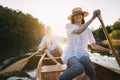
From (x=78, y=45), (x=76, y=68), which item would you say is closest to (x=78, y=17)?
(x=78, y=45)

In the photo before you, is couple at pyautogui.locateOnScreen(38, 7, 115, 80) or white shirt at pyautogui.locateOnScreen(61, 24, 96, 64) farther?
white shirt at pyautogui.locateOnScreen(61, 24, 96, 64)

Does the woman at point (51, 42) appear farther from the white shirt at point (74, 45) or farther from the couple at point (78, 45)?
the white shirt at point (74, 45)

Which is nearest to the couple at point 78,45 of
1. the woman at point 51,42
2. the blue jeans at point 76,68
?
the blue jeans at point 76,68

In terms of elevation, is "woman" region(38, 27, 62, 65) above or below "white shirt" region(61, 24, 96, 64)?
above

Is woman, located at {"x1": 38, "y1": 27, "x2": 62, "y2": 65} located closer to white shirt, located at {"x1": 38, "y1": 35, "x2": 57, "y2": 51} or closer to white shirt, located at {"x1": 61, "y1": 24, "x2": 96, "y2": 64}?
white shirt, located at {"x1": 38, "y1": 35, "x2": 57, "y2": 51}

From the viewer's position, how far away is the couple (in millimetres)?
2602

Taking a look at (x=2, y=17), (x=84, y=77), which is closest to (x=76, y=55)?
(x=84, y=77)

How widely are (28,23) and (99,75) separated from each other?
5243 cm

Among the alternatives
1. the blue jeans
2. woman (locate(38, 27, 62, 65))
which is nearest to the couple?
the blue jeans

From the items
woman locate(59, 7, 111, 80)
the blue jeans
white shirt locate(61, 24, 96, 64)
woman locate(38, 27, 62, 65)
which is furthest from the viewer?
woman locate(38, 27, 62, 65)

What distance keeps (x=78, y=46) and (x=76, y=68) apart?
0.49 metres

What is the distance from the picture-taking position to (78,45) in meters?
2.87

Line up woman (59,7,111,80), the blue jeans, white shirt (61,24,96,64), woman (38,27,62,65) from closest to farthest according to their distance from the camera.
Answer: the blue jeans
woman (59,7,111,80)
white shirt (61,24,96,64)
woman (38,27,62,65)

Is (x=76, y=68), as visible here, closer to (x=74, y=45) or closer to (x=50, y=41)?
(x=74, y=45)
